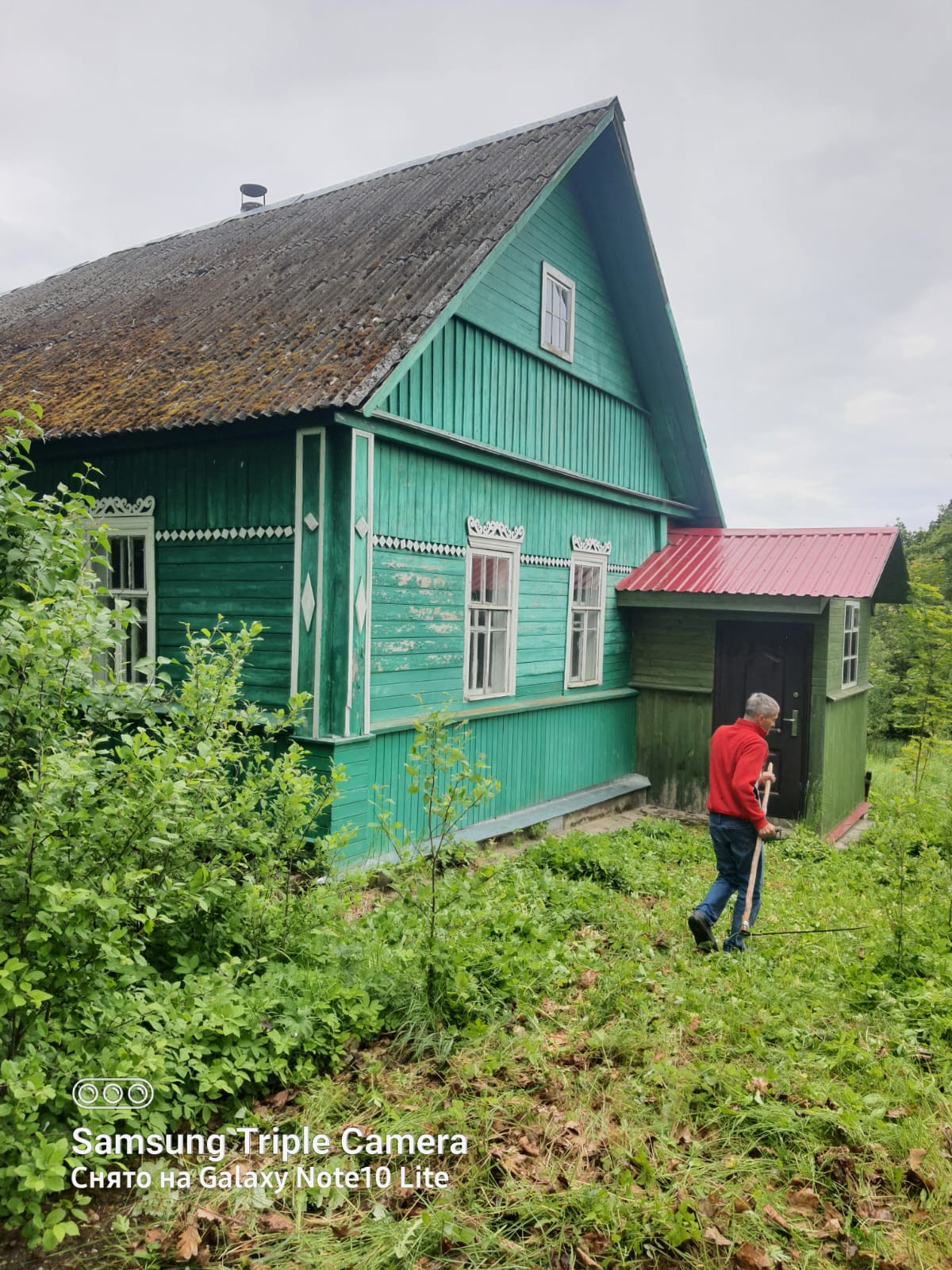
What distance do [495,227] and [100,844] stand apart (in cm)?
651

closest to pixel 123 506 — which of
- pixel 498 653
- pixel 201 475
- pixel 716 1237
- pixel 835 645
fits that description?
pixel 201 475

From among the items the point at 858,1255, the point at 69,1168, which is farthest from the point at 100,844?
the point at 858,1255

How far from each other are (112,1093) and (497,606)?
6279mm

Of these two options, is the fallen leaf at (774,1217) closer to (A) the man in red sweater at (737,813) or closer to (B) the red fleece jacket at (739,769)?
(A) the man in red sweater at (737,813)

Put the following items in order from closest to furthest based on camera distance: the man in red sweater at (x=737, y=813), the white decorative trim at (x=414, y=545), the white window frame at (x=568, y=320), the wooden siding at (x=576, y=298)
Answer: the man in red sweater at (x=737, y=813) < the white decorative trim at (x=414, y=545) < the wooden siding at (x=576, y=298) < the white window frame at (x=568, y=320)

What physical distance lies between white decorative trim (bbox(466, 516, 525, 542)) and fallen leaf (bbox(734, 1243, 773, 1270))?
6314 millimetres

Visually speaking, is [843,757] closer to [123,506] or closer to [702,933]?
[702,933]

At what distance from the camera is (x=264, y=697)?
6.90 m

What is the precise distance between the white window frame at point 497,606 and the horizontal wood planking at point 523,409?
101cm

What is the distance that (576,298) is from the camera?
995 cm

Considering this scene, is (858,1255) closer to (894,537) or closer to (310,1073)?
(310,1073)

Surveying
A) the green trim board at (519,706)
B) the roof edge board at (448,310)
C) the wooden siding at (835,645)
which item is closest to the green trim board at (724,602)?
the wooden siding at (835,645)

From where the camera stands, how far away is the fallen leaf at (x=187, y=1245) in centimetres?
284

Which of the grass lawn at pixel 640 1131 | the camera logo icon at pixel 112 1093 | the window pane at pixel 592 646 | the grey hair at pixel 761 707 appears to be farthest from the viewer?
the window pane at pixel 592 646
